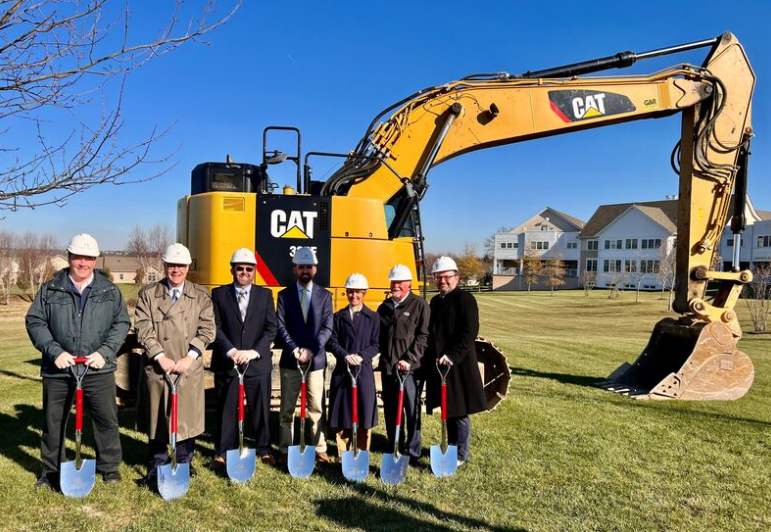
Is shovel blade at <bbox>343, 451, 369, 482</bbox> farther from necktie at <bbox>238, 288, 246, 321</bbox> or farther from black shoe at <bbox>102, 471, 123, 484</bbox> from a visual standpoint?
black shoe at <bbox>102, 471, 123, 484</bbox>

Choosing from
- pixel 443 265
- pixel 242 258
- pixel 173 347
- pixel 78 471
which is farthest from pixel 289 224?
pixel 78 471

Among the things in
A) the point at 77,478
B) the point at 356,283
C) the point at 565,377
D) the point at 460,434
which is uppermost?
the point at 356,283

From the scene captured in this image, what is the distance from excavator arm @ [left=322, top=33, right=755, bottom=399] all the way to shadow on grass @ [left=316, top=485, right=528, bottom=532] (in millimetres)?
3599

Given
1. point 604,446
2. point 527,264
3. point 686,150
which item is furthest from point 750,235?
point 604,446

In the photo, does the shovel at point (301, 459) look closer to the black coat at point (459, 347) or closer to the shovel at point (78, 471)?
the black coat at point (459, 347)

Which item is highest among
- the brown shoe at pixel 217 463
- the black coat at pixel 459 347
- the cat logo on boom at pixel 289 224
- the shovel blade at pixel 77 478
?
the cat logo on boom at pixel 289 224

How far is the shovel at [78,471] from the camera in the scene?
463 centimetres

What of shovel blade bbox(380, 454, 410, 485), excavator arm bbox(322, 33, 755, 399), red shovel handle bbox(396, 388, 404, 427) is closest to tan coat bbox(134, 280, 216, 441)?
shovel blade bbox(380, 454, 410, 485)

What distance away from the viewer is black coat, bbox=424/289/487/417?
210 inches

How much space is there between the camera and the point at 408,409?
550 cm

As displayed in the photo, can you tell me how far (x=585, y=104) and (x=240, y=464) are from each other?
7081mm

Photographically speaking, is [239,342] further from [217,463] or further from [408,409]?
→ [408,409]

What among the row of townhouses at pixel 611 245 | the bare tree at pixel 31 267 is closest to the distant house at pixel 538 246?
the row of townhouses at pixel 611 245

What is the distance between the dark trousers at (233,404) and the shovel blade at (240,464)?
24 centimetres
